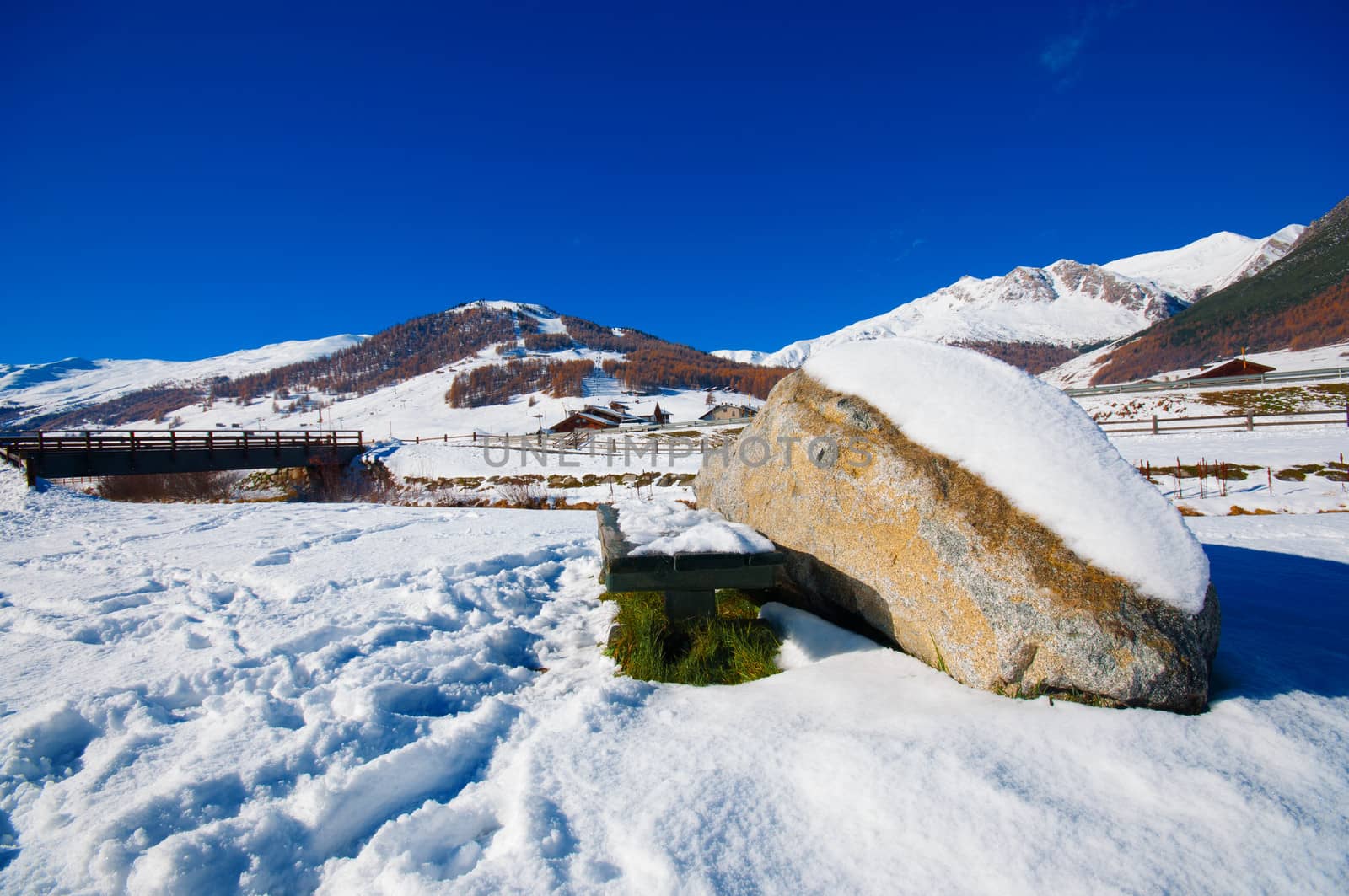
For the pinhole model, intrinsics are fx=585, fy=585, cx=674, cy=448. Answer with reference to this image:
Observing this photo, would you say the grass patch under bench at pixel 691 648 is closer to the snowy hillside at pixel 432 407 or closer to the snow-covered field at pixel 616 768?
the snow-covered field at pixel 616 768

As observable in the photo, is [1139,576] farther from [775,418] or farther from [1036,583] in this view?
[775,418]

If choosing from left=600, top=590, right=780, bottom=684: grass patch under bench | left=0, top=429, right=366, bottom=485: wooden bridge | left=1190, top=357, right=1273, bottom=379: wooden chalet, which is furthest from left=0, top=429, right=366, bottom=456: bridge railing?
left=1190, top=357, right=1273, bottom=379: wooden chalet

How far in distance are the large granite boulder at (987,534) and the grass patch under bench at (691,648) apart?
1.95 ft

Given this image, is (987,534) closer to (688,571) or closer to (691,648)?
(688,571)

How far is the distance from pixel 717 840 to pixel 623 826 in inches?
12.9

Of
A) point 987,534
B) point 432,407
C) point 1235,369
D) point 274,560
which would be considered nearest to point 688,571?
point 987,534

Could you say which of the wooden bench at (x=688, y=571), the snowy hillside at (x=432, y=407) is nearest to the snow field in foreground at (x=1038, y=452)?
the wooden bench at (x=688, y=571)

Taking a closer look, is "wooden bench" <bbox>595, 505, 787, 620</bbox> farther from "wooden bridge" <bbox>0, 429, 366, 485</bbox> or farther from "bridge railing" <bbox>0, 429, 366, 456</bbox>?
"bridge railing" <bbox>0, 429, 366, 456</bbox>

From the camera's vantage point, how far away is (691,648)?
3623mm

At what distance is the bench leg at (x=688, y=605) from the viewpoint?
3787 mm

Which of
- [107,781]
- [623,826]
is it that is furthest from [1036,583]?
[107,781]

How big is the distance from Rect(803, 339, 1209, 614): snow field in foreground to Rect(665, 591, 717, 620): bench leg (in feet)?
5.34

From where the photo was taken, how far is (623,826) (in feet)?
6.64

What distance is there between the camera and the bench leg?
12.4ft
